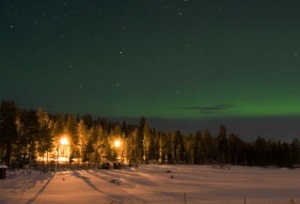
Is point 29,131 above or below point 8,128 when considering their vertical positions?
below

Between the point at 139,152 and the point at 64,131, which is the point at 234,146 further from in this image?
the point at 64,131

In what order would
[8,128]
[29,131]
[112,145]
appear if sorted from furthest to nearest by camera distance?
[112,145] → [29,131] → [8,128]

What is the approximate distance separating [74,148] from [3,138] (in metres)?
35.7

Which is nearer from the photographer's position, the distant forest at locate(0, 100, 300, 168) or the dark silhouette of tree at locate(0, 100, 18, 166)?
the dark silhouette of tree at locate(0, 100, 18, 166)

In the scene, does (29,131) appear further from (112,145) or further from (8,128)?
(112,145)

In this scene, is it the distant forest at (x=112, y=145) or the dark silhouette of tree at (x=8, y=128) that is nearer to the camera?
the dark silhouette of tree at (x=8, y=128)

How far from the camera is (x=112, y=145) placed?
104 m

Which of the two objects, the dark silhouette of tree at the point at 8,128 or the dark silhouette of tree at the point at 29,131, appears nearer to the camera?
the dark silhouette of tree at the point at 8,128

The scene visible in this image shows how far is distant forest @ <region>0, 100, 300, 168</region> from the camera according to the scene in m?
70.4

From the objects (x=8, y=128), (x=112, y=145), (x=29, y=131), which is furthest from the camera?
(x=112, y=145)

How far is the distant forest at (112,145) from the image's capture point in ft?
231

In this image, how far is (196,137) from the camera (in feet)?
513

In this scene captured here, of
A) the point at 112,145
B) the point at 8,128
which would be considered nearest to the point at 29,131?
the point at 8,128

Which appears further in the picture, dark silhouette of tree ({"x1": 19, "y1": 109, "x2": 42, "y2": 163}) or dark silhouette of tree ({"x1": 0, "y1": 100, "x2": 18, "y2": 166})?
dark silhouette of tree ({"x1": 19, "y1": 109, "x2": 42, "y2": 163})
